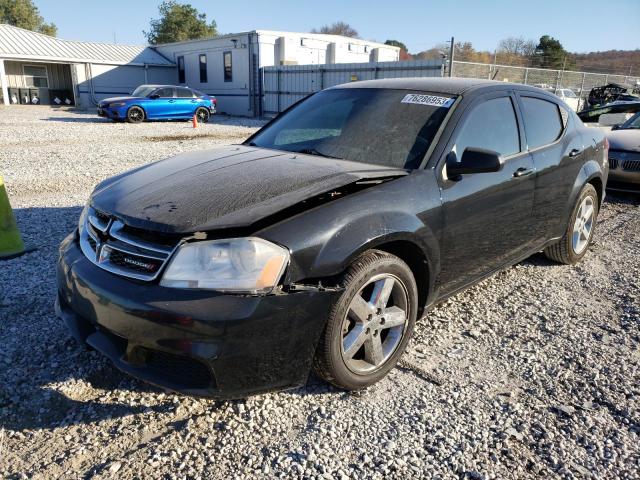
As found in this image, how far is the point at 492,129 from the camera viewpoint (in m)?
3.55

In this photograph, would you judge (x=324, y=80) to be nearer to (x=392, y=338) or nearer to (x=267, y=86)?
(x=267, y=86)

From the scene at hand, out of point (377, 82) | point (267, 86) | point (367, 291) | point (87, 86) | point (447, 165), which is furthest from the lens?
point (87, 86)

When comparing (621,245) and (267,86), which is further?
(267,86)

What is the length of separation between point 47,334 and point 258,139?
207 cm

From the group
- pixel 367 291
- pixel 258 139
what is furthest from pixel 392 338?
pixel 258 139

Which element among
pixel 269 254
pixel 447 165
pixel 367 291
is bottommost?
pixel 367 291

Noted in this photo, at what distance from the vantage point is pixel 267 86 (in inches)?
978

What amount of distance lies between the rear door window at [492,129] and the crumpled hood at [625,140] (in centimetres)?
484

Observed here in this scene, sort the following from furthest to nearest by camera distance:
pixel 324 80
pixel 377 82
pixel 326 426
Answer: pixel 324 80 < pixel 377 82 < pixel 326 426

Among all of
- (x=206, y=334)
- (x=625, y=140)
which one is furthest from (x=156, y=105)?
(x=206, y=334)

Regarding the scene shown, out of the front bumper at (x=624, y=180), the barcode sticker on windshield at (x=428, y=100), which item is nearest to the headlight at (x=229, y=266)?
the barcode sticker on windshield at (x=428, y=100)

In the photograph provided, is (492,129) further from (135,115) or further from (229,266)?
(135,115)

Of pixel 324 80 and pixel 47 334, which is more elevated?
pixel 324 80

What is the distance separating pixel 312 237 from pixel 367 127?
53.3 inches
